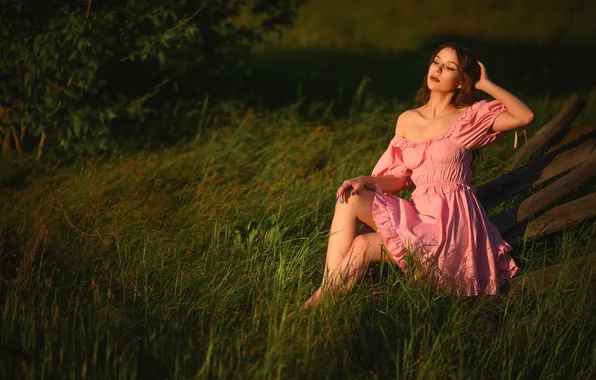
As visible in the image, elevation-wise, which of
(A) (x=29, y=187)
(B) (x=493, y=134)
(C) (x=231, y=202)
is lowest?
(A) (x=29, y=187)

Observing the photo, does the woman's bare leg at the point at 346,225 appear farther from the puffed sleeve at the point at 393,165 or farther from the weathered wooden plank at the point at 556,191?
the weathered wooden plank at the point at 556,191

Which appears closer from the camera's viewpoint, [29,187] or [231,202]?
A: [231,202]

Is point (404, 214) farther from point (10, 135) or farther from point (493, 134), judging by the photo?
point (10, 135)

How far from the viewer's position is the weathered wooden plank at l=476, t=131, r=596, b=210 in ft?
13.3

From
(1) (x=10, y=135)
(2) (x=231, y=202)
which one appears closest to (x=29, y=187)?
(1) (x=10, y=135)

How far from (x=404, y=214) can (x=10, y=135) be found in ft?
14.0

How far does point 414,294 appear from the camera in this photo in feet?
10.7

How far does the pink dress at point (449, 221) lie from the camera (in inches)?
132

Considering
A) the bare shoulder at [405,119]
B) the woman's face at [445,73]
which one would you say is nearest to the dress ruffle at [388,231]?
the bare shoulder at [405,119]

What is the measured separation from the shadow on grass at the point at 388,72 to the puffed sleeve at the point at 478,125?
11.6ft

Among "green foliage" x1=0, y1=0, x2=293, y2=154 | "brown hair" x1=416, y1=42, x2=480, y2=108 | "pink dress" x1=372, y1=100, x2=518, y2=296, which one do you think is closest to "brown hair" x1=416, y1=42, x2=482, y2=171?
"brown hair" x1=416, y1=42, x2=480, y2=108

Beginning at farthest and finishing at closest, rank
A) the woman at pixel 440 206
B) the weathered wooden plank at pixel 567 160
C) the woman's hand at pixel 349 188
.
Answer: the weathered wooden plank at pixel 567 160, the woman's hand at pixel 349 188, the woman at pixel 440 206

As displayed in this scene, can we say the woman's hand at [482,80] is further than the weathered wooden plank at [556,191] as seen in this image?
No

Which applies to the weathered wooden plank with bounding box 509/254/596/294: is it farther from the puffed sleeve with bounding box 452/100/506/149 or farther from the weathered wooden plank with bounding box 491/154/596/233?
the puffed sleeve with bounding box 452/100/506/149
